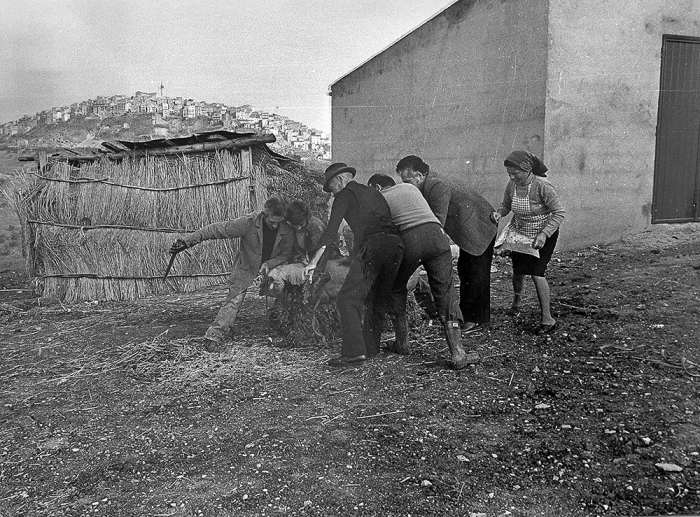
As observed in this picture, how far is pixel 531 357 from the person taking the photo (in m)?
3.96

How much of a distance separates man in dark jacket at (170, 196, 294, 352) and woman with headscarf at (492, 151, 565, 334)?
69.0 inches

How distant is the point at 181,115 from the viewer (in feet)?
15.5

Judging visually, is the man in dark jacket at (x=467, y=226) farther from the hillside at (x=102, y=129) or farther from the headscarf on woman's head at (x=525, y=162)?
the hillside at (x=102, y=129)

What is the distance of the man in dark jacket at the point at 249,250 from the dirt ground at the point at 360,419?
0.25 m

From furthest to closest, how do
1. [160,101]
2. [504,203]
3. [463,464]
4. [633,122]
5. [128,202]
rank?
1. [633,122]
2. [128,202]
3. [504,203]
4. [160,101]
5. [463,464]

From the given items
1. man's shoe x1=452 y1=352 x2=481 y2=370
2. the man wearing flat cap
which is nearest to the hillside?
the man wearing flat cap

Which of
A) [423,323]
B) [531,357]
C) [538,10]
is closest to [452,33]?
[538,10]

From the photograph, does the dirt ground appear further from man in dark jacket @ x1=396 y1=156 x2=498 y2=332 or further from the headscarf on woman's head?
the headscarf on woman's head

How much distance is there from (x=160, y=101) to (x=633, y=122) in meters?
5.35

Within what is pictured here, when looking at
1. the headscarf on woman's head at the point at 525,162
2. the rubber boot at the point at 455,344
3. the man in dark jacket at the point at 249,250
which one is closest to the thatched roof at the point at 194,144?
the man in dark jacket at the point at 249,250

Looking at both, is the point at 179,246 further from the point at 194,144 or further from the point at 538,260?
the point at 538,260

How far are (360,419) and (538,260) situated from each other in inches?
83.5

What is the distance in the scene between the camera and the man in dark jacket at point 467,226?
4309 mm

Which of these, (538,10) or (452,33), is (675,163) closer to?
(538,10)
